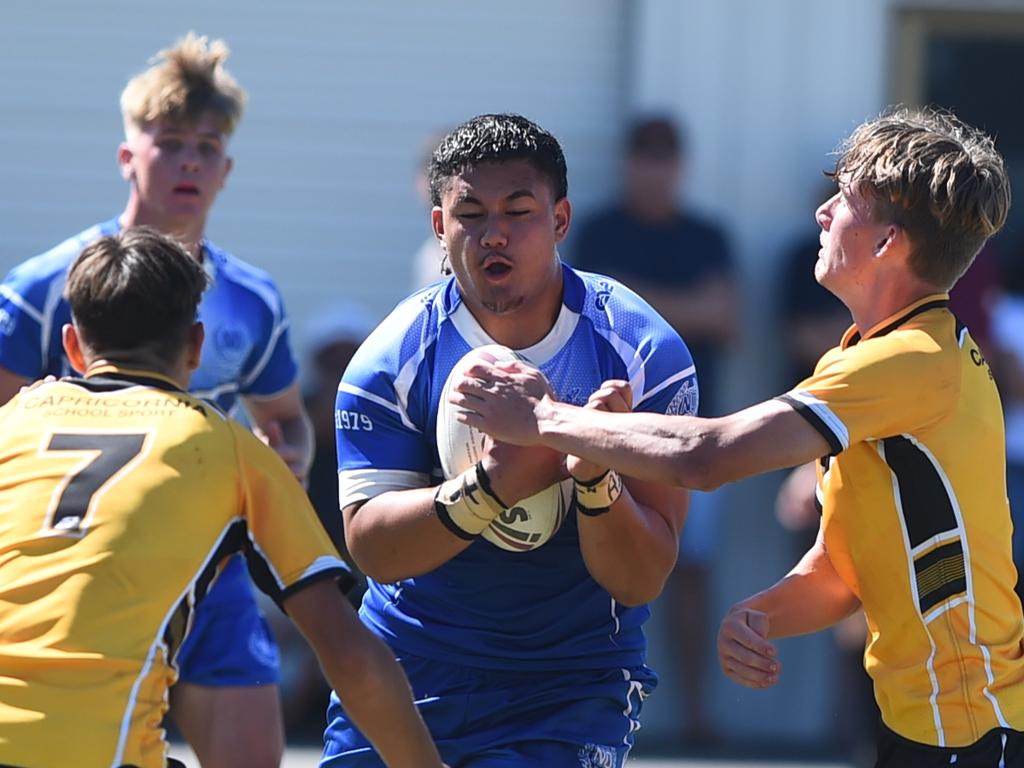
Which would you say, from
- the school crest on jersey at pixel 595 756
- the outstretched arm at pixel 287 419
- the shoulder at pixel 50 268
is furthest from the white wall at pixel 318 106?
the school crest on jersey at pixel 595 756

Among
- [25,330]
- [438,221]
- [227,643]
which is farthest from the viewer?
[227,643]

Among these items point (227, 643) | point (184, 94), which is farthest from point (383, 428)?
point (184, 94)

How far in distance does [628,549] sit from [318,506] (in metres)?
4.44

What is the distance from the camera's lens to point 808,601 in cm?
411

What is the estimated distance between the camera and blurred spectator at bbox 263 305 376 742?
8.28 metres

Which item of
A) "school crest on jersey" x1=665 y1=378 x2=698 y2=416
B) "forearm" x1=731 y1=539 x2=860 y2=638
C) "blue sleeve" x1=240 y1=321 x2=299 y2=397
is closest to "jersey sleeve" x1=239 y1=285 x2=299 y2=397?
"blue sleeve" x1=240 y1=321 x2=299 y2=397

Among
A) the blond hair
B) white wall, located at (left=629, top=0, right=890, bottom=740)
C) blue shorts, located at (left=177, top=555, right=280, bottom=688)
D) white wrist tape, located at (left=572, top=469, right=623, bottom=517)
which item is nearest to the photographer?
white wrist tape, located at (left=572, top=469, right=623, bottom=517)

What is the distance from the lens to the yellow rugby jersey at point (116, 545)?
3342mm

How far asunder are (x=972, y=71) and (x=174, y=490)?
22.6 feet

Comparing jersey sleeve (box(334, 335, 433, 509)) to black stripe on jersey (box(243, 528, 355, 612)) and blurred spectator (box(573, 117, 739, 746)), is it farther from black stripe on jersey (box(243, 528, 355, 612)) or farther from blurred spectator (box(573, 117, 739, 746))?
blurred spectator (box(573, 117, 739, 746))

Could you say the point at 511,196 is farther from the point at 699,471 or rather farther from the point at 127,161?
the point at 127,161

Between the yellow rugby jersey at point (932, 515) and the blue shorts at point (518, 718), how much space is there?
2.08ft

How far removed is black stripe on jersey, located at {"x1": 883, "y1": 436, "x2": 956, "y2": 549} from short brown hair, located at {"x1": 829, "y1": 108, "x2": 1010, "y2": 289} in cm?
37

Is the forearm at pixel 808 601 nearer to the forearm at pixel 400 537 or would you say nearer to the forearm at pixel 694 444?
the forearm at pixel 694 444
